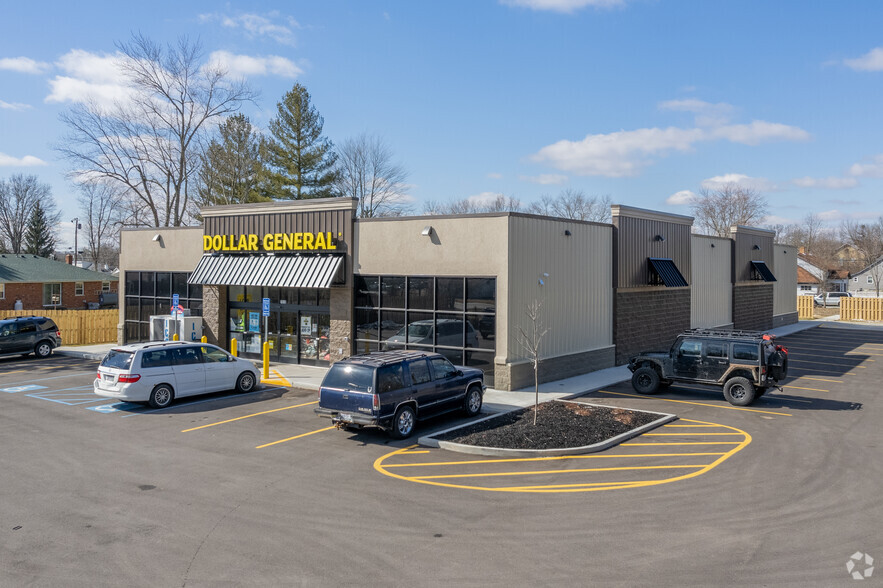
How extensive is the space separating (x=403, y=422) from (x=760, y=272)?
2984 centimetres

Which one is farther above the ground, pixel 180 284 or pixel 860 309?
pixel 180 284

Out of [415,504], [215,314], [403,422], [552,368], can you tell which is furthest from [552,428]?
[215,314]

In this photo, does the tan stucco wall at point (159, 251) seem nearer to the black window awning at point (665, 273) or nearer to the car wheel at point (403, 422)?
the car wheel at point (403, 422)

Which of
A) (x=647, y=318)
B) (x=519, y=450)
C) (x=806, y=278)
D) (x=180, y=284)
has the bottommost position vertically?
(x=519, y=450)

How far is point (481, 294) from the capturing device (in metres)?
19.2

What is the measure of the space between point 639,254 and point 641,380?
751cm

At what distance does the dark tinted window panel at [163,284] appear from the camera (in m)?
27.4

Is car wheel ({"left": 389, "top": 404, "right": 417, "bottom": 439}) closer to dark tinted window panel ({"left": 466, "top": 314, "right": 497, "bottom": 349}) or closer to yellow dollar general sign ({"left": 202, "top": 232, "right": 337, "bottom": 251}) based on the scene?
dark tinted window panel ({"left": 466, "top": 314, "right": 497, "bottom": 349})

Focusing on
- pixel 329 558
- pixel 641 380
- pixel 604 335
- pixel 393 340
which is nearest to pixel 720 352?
pixel 641 380

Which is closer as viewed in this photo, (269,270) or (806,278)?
(269,270)

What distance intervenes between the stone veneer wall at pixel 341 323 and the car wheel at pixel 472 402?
7408mm

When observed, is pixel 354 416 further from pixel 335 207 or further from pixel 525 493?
pixel 335 207

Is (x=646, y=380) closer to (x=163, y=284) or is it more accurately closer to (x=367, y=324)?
(x=367, y=324)

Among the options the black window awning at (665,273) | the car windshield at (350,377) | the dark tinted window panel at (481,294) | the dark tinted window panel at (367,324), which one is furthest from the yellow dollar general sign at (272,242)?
the black window awning at (665,273)
